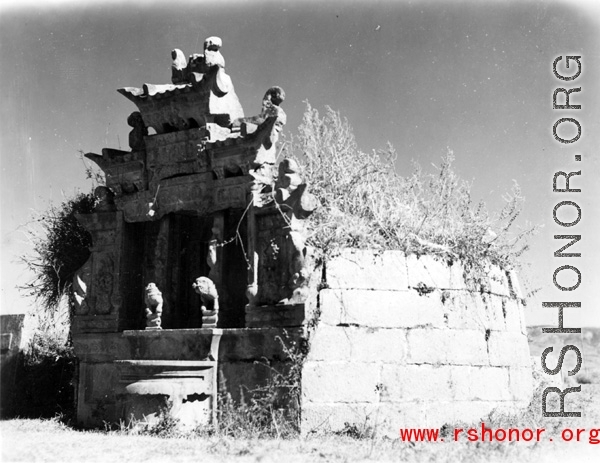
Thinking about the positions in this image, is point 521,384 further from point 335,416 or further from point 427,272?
point 335,416

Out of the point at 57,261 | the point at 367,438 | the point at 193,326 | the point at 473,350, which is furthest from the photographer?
the point at 57,261

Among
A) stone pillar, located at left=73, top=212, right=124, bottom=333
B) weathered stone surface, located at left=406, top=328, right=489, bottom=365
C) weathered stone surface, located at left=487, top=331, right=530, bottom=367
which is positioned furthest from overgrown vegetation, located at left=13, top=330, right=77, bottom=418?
weathered stone surface, located at left=487, top=331, right=530, bottom=367

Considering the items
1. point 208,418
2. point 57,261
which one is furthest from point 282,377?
point 57,261

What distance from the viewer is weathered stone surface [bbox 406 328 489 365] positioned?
29.4ft

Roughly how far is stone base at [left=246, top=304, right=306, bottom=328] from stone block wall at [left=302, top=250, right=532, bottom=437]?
27cm

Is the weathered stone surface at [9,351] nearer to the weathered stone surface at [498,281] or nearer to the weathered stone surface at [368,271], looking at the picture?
the weathered stone surface at [368,271]

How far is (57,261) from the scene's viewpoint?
40.8 feet

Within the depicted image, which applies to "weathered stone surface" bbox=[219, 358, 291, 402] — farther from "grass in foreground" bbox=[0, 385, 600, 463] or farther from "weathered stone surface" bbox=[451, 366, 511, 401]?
"weathered stone surface" bbox=[451, 366, 511, 401]

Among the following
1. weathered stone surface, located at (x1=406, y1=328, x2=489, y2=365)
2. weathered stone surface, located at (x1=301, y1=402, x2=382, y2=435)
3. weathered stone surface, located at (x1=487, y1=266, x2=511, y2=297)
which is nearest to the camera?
weathered stone surface, located at (x1=301, y1=402, x2=382, y2=435)

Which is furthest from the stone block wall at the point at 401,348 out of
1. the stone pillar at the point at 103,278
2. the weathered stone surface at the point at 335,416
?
the stone pillar at the point at 103,278

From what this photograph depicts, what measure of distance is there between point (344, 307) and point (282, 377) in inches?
44.0

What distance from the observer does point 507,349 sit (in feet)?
32.8

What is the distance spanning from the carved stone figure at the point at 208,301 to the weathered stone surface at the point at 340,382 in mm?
1546

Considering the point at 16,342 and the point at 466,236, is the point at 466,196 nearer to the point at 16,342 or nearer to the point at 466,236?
the point at 466,236
